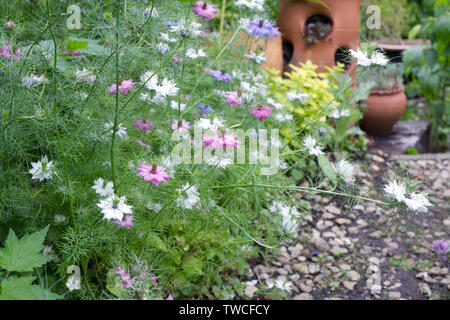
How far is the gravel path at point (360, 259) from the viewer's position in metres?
2.12

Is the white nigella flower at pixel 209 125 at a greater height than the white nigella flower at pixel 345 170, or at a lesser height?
greater

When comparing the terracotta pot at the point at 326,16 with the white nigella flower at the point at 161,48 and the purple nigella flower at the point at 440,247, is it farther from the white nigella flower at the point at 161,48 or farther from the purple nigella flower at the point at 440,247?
the white nigella flower at the point at 161,48

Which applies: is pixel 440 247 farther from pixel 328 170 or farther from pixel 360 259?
pixel 328 170

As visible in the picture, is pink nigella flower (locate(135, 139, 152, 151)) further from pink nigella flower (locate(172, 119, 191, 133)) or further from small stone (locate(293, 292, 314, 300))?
small stone (locate(293, 292, 314, 300))

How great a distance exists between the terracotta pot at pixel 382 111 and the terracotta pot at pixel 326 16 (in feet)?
1.47

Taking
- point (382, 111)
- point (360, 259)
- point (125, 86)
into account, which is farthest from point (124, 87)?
point (382, 111)

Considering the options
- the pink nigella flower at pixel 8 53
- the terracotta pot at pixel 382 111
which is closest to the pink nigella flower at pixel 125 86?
the pink nigella flower at pixel 8 53

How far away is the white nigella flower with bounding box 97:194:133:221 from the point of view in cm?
132

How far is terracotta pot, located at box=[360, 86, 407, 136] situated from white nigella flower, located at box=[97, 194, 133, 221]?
2.76 m

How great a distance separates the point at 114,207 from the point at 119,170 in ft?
1.29

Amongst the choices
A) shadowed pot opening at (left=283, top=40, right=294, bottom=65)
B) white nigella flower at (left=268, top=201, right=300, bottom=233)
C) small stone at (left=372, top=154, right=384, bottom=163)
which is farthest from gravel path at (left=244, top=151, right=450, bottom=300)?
shadowed pot opening at (left=283, top=40, right=294, bottom=65)
